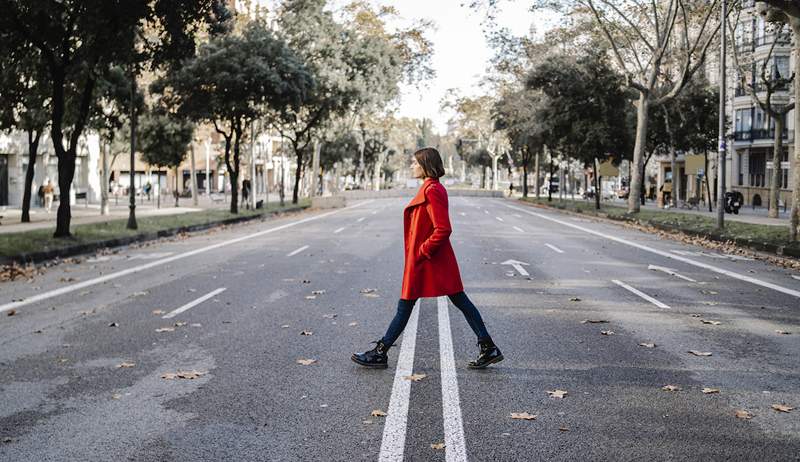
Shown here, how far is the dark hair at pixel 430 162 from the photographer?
6281 mm

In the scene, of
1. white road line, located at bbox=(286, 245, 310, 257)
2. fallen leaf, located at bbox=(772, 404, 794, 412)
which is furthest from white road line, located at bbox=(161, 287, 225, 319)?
fallen leaf, located at bbox=(772, 404, 794, 412)

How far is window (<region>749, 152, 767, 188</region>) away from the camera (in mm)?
55094

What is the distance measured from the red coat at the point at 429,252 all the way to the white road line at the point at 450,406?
2.17 feet

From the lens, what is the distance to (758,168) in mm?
55969

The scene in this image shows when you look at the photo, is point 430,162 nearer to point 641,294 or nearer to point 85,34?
point 641,294

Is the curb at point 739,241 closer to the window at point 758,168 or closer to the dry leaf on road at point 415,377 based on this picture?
the dry leaf on road at point 415,377

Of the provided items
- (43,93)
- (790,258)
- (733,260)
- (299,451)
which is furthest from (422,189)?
(43,93)

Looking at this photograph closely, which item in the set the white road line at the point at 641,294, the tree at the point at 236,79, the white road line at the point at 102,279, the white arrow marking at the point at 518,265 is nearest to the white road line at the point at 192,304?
the white road line at the point at 102,279

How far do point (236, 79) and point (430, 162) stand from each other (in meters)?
27.4

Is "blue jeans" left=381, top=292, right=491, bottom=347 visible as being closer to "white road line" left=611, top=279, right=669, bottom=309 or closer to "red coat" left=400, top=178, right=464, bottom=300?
"red coat" left=400, top=178, right=464, bottom=300

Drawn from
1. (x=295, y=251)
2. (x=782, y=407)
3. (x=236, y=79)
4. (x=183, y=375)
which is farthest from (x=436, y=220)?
(x=236, y=79)

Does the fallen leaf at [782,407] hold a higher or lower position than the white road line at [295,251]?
lower

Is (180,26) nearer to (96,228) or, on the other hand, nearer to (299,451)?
(96,228)

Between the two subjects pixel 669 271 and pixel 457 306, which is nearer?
pixel 457 306
